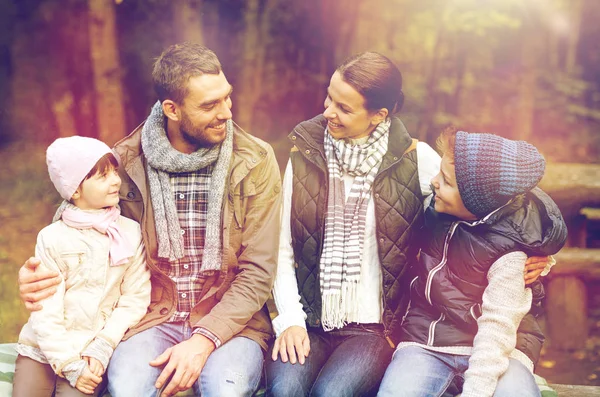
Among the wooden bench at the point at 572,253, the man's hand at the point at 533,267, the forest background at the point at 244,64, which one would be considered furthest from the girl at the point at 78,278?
the wooden bench at the point at 572,253

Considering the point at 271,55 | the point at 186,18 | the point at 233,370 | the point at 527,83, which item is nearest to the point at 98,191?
the point at 233,370

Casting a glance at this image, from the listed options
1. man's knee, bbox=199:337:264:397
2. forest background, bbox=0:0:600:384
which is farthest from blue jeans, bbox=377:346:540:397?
forest background, bbox=0:0:600:384

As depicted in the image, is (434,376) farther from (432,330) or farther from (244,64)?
(244,64)

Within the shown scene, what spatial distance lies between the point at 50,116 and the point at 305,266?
374 centimetres

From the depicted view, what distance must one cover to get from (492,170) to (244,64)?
3.92 meters

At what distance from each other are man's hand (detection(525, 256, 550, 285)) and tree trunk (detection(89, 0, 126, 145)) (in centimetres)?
376

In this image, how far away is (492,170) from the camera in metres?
2.41

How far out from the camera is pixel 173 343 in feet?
8.85

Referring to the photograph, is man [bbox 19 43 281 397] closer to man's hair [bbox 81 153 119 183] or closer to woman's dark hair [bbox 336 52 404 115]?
man's hair [bbox 81 153 119 183]

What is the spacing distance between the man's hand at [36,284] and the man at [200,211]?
0.35 meters

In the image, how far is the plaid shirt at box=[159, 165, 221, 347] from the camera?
9.09ft

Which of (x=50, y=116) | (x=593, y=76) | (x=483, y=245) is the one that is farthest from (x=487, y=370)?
(x=593, y=76)

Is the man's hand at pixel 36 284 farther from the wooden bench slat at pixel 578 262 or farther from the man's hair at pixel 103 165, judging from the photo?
the wooden bench slat at pixel 578 262

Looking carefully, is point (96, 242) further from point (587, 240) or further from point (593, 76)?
point (593, 76)
